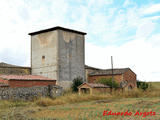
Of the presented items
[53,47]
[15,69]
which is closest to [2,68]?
[15,69]

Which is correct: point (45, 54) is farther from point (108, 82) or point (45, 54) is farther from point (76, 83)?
point (108, 82)

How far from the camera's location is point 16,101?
24781 mm

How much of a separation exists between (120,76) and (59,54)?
10322 millimetres

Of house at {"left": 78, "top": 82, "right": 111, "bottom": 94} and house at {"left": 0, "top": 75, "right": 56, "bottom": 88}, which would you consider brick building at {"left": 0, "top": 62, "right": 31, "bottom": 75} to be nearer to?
house at {"left": 0, "top": 75, "right": 56, "bottom": 88}

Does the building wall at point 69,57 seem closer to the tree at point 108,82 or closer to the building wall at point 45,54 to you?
the building wall at point 45,54

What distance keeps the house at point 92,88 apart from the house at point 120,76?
3209 mm

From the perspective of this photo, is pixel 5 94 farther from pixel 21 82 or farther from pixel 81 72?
pixel 81 72

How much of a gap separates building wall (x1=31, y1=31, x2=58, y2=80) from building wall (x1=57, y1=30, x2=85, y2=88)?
729 mm

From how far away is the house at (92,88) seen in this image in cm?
3170

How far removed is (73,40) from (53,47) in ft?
11.2

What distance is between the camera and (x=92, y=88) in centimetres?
3161

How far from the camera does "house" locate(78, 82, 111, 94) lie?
104ft

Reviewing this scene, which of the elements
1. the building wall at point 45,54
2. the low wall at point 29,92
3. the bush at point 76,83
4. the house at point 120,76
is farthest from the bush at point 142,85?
the low wall at point 29,92

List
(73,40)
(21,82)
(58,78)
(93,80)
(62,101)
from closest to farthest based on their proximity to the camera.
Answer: (62,101)
(21,82)
(58,78)
(73,40)
(93,80)
